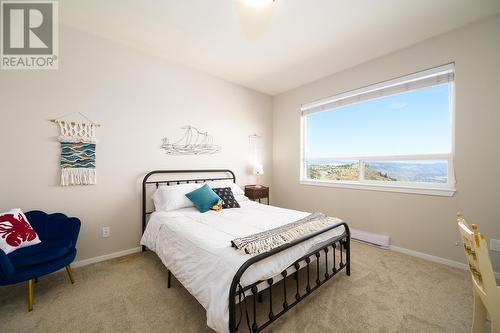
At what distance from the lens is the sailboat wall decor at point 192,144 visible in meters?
3.11

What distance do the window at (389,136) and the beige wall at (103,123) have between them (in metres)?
1.99

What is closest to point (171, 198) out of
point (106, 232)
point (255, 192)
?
point (106, 232)

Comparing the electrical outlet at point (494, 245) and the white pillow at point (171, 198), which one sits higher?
the white pillow at point (171, 198)

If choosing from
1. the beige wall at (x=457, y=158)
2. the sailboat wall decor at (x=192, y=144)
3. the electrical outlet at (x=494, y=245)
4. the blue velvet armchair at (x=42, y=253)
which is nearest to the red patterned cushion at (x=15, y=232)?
the blue velvet armchair at (x=42, y=253)

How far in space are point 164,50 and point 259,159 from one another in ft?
8.13

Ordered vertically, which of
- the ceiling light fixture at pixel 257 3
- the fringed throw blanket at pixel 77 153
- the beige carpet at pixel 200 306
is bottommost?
the beige carpet at pixel 200 306

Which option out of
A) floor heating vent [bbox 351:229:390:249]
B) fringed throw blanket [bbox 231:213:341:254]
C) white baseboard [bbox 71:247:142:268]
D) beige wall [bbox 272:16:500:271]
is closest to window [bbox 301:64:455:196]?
beige wall [bbox 272:16:500:271]

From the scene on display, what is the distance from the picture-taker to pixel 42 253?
1805 mm

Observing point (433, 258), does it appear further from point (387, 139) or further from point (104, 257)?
point (104, 257)

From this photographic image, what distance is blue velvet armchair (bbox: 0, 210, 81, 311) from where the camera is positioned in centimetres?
161

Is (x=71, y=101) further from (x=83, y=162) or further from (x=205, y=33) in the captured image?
(x=205, y=33)

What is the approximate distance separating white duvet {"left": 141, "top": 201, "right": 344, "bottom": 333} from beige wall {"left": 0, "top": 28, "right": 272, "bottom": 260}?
2.31 ft

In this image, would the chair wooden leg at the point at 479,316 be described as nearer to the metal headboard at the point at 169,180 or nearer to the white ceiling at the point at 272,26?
the white ceiling at the point at 272,26

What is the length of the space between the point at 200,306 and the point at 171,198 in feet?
4.42
